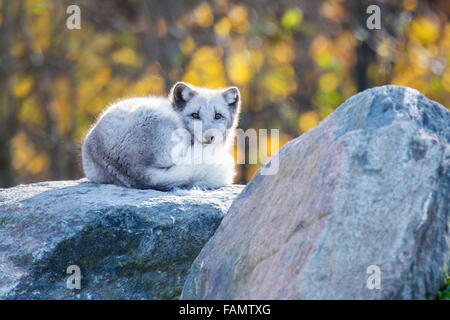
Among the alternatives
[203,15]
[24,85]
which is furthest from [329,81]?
[24,85]

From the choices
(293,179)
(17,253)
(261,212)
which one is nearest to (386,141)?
(293,179)

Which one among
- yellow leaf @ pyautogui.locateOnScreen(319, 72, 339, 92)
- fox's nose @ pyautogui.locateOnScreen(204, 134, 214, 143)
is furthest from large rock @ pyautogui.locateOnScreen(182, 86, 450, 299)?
yellow leaf @ pyautogui.locateOnScreen(319, 72, 339, 92)

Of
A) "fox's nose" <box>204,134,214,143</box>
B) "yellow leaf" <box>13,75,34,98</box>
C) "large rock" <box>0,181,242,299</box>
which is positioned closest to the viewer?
"large rock" <box>0,181,242,299</box>

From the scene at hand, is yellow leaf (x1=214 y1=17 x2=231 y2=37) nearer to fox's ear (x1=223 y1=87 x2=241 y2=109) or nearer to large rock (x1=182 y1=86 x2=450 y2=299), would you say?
fox's ear (x1=223 y1=87 x2=241 y2=109)

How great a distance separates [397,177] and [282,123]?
461 inches

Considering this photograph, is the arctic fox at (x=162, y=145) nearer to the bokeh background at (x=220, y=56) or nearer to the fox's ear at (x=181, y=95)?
the fox's ear at (x=181, y=95)

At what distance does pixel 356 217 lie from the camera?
3.75 metres

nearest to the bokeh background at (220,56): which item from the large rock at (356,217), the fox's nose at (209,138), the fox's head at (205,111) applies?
the fox's head at (205,111)

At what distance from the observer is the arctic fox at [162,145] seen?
5738 mm

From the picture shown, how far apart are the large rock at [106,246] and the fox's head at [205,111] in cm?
104

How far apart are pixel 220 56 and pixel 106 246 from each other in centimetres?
1127

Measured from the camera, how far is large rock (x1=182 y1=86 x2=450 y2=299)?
11.9 ft

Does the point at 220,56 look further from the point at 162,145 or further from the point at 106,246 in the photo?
the point at 106,246
